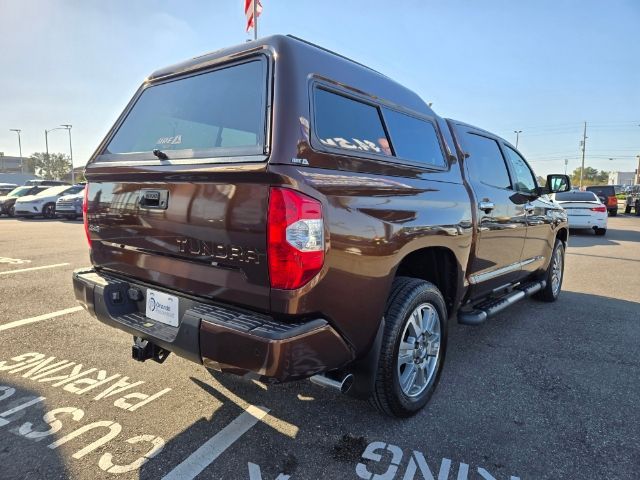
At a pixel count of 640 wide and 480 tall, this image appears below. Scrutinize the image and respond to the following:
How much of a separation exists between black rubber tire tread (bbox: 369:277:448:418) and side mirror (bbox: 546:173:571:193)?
315cm

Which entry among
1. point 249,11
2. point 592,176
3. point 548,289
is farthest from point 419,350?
point 592,176

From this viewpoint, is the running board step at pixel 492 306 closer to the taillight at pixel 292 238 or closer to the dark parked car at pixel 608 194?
the taillight at pixel 292 238

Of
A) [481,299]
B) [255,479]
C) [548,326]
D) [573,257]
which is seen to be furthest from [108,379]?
[573,257]

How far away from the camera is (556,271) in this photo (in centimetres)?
555

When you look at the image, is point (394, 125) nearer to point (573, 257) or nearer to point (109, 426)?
point (109, 426)

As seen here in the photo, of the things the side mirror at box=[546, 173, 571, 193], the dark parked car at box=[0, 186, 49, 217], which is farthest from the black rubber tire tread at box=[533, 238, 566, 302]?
the dark parked car at box=[0, 186, 49, 217]

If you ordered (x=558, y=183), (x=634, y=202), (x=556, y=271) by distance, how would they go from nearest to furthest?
1. (x=558, y=183)
2. (x=556, y=271)
3. (x=634, y=202)

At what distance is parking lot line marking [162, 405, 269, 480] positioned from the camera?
213cm

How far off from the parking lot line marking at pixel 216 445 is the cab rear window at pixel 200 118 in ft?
4.95

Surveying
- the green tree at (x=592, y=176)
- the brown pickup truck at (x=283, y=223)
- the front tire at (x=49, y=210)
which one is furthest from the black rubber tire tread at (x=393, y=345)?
the green tree at (x=592, y=176)

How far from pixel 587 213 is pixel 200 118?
13.9 metres

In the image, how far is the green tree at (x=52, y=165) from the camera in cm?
8206

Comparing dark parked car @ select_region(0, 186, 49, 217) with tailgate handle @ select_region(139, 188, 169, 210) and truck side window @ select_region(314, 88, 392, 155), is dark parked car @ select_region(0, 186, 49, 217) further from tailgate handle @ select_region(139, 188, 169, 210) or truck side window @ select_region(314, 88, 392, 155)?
truck side window @ select_region(314, 88, 392, 155)

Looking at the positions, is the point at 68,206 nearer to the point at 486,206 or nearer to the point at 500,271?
the point at 500,271
